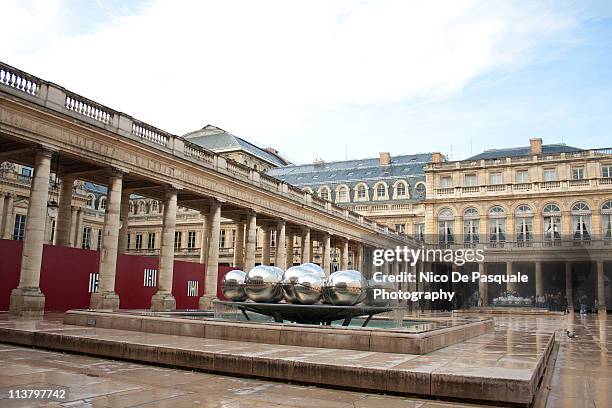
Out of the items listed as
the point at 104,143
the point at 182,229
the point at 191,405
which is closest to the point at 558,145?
the point at 182,229

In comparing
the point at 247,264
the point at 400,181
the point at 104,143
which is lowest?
the point at 247,264

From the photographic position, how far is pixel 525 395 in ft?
23.1

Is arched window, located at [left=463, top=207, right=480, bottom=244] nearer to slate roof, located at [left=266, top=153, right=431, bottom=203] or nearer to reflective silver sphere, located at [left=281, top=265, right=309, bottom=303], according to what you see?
slate roof, located at [left=266, top=153, right=431, bottom=203]

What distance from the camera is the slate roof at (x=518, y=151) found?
66.1 meters

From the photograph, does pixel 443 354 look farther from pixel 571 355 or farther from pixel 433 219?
pixel 433 219

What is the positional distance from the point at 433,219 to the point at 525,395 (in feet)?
203

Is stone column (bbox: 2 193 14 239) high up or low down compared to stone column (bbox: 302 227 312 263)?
up

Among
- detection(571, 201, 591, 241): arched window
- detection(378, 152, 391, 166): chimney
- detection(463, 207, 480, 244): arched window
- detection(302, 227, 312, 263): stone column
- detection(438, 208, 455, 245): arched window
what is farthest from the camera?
detection(378, 152, 391, 166): chimney

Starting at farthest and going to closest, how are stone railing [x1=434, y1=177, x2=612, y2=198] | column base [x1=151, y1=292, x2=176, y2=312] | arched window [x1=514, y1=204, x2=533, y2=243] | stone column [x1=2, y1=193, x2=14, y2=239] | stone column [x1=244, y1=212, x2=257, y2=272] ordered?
arched window [x1=514, y1=204, x2=533, y2=243] → stone railing [x1=434, y1=177, x2=612, y2=198] → stone column [x1=2, y1=193, x2=14, y2=239] → stone column [x1=244, y1=212, x2=257, y2=272] → column base [x1=151, y1=292, x2=176, y2=312]

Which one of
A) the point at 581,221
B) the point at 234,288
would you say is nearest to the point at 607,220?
the point at 581,221

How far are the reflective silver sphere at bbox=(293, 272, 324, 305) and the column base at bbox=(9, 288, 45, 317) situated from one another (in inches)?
484

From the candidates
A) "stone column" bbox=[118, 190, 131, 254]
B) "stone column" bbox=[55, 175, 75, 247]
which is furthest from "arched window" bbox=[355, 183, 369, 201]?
"stone column" bbox=[55, 175, 75, 247]

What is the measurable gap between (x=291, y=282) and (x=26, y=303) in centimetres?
1243

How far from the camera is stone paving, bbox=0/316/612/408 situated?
705 cm
